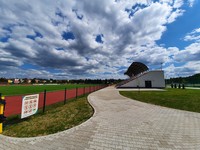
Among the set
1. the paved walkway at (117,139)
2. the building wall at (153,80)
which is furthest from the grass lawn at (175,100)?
the building wall at (153,80)

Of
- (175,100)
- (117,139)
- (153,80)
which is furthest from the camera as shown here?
(153,80)

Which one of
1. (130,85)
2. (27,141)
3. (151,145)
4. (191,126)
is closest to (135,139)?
(151,145)

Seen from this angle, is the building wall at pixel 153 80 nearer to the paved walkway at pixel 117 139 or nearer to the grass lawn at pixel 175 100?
the grass lawn at pixel 175 100

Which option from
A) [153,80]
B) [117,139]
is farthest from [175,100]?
[153,80]

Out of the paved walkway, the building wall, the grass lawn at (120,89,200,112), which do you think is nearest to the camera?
the paved walkway

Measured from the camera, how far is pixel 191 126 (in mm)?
5109

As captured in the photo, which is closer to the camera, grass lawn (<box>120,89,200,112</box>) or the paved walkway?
the paved walkway

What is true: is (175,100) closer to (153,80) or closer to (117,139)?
(117,139)

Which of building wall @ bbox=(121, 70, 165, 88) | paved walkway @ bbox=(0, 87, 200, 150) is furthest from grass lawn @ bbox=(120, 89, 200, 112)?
building wall @ bbox=(121, 70, 165, 88)

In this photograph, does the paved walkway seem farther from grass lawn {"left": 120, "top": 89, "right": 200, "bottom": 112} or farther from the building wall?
the building wall

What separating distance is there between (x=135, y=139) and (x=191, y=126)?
114 inches

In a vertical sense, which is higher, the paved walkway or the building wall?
the building wall

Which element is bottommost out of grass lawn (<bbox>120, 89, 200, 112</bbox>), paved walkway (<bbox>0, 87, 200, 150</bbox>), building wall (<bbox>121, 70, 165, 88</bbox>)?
paved walkway (<bbox>0, 87, 200, 150</bbox>)

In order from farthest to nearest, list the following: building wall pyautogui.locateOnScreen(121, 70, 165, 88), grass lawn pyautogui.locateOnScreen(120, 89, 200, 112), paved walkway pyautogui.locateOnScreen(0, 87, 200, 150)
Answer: building wall pyautogui.locateOnScreen(121, 70, 165, 88)
grass lawn pyautogui.locateOnScreen(120, 89, 200, 112)
paved walkway pyautogui.locateOnScreen(0, 87, 200, 150)
